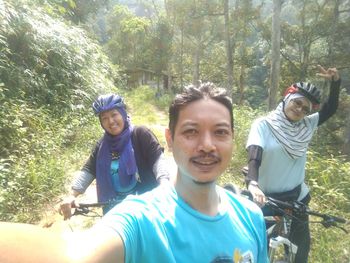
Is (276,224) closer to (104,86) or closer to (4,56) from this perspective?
(4,56)

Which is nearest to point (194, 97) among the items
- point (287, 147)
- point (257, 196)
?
point (257, 196)

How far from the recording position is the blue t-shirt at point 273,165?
111 inches

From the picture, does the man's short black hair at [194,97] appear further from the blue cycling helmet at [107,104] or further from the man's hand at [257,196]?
the blue cycling helmet at [107,104]

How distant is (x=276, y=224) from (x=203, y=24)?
23534mm

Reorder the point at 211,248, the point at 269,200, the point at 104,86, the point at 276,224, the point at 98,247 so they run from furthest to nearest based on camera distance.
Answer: the point at 104,86 < the point at 276,224 < the point at 269,200 < the point at 211,248 < the point at 98,247

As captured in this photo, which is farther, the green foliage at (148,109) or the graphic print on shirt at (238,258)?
the green foliage at (148,109)

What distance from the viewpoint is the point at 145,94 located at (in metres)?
20.7

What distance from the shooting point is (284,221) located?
2645 millimetres

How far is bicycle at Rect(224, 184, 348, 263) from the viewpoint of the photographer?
2.38m

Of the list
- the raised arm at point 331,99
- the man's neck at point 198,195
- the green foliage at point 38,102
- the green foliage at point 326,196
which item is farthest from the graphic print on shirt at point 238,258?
the green foliage at point 38,102

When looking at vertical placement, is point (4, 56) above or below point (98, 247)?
above

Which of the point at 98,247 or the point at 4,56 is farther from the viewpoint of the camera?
the point at 4,56

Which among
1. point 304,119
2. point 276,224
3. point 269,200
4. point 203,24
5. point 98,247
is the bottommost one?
point 276,224

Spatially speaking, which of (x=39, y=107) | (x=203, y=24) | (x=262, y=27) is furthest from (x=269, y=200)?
(x=203, y=24)
